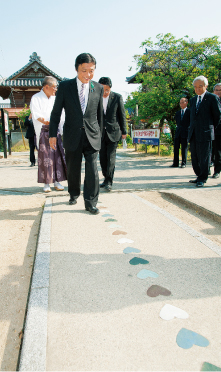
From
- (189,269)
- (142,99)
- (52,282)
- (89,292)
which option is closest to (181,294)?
(189,269)

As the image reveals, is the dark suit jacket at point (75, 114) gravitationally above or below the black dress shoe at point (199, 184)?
above

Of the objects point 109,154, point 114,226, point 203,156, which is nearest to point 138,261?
point 114,226

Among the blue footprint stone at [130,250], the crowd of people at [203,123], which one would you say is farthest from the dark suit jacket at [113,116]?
the blue footprint stone at [130,250]

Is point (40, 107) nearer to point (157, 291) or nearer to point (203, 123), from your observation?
point (203, 123)

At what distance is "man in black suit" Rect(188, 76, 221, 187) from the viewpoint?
5.74 metres

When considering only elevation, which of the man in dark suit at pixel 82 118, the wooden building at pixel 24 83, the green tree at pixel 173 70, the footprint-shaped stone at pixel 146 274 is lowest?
the footprint-shaped stone at pixel 146 274

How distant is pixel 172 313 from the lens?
6.23 ft

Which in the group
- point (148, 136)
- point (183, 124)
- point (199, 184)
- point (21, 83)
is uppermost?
point (21, 83)

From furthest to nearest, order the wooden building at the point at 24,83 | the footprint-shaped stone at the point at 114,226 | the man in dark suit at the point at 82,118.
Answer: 1. the wooden building at the point at 24,83
2. the man in dark suit at the point at 82,118
3. the footprint-shaped stone at the point at 114,226

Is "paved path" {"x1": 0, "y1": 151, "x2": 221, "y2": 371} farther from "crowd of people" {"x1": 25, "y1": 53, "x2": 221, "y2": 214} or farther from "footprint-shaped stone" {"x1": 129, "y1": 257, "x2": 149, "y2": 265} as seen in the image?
"crowd of people" {"x1": 25, "y1": 53, "x2": 221, "y2": 214}

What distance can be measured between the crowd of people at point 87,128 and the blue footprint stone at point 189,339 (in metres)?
2.53

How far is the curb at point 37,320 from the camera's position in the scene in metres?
1.54

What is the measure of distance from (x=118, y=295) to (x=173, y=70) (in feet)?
34.0

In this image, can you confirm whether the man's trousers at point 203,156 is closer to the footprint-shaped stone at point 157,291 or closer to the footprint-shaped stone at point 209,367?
the footprint-shaped stone at point 157,291
